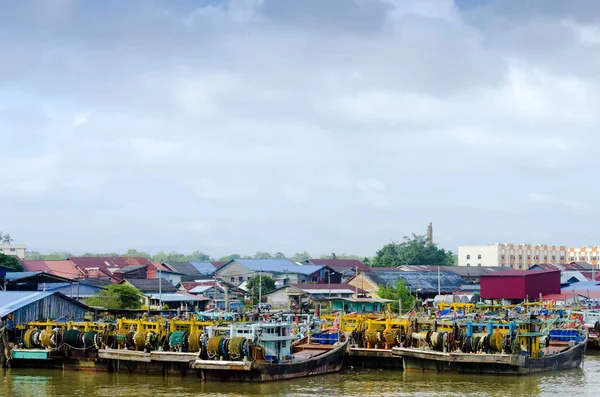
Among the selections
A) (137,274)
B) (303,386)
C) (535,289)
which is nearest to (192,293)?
(137,274)

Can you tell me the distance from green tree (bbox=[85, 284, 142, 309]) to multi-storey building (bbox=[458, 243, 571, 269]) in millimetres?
70576

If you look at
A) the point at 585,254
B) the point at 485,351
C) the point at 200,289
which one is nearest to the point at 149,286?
the point at 200,289

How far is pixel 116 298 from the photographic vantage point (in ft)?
179

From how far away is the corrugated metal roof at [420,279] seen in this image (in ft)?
249

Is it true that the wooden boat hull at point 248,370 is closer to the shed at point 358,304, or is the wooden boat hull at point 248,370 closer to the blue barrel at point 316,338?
the blue barrel at point 316,338

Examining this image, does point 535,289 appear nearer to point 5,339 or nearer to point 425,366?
point 425,366

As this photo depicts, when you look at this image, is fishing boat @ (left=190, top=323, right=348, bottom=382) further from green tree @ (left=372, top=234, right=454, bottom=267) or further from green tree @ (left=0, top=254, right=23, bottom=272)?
green tree @ (left=372, top=234, right=454, bottom=267)

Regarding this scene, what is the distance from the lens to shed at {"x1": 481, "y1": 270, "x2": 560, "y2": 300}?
65875 millimetres

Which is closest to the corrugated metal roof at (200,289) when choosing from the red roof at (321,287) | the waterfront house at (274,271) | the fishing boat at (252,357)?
the waterfront house at (274,271)

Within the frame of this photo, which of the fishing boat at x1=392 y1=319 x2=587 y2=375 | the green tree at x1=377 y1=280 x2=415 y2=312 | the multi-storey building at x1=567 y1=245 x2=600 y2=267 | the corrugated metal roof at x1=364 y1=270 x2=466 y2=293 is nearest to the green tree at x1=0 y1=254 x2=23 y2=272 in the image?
the green tree at x1=377 y1=280 x2=415 y2=312

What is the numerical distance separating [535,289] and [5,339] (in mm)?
43143

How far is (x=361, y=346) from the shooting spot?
35.3 metres

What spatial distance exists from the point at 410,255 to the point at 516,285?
3819cm

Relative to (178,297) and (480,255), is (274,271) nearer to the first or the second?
(178,297)
